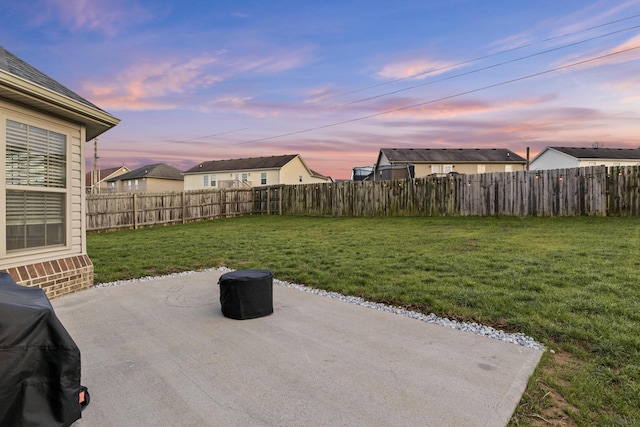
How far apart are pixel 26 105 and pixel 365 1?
10.7m

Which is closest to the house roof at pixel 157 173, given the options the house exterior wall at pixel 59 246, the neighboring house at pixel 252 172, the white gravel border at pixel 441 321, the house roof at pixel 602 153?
the neighboring house at pixel 252 172

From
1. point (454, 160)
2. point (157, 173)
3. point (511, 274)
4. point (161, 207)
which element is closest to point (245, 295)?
point (511, 274)

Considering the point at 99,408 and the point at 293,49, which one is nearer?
the point at 99,408

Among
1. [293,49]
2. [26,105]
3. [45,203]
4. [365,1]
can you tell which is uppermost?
[365,1]

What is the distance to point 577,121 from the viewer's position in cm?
1828

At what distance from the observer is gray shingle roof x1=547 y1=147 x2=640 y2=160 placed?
31.2 m

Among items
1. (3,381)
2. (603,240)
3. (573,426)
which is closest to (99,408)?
(3,381)

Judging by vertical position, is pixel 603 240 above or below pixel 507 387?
above

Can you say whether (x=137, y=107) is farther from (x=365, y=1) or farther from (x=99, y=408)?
(x=99, y=408)

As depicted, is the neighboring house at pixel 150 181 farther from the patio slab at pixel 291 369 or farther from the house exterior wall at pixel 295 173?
the patio slab at pixel 291 369

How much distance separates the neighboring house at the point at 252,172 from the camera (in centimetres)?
3122

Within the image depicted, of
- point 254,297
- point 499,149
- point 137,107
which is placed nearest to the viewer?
point 254,297

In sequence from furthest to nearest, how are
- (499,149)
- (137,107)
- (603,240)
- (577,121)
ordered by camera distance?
(499,149) → (577,121) → (137,107) → (603,240)

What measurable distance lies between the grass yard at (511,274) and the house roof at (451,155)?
2150cm
